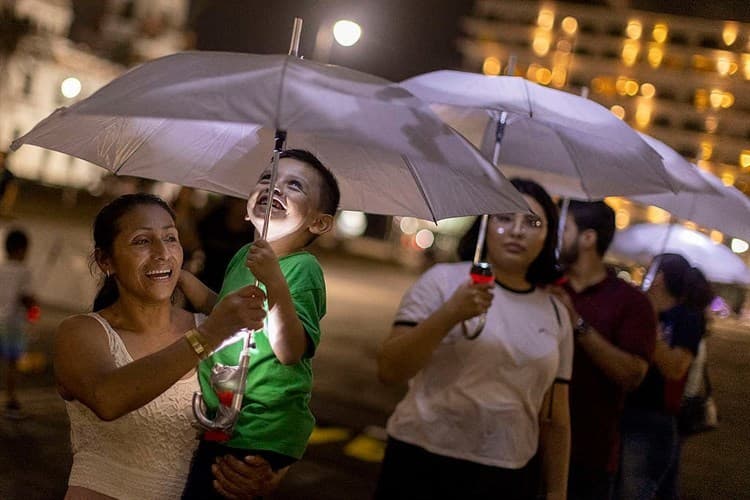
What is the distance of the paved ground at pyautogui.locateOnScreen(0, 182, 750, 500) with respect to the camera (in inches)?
223

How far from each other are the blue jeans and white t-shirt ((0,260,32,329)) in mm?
5350

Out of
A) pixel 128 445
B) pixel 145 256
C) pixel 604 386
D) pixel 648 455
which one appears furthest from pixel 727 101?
pixel 128 445

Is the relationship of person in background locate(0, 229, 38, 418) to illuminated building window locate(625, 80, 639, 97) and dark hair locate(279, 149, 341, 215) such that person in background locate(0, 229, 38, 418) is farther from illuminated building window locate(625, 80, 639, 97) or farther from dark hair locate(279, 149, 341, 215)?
illuminated building window locate(625, 80, 639, 97)

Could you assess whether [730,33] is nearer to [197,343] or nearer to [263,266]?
[263,266]

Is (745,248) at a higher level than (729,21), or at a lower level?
lower

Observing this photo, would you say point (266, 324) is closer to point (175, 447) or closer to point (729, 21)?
point (175, 447)

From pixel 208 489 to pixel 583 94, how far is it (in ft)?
11.5

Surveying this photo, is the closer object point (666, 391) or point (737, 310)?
point (666, 391)

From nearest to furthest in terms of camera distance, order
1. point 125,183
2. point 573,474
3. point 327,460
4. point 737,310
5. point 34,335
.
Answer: point 573,474 → point 737,310 → point 327,460 → point 125,183 → point 34,335

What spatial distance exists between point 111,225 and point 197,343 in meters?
0.59

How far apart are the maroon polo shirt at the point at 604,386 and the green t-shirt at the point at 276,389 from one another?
2.06 meters

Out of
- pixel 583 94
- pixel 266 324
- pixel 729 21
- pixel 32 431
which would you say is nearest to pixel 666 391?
pixel 583 94

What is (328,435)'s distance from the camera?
9617mm

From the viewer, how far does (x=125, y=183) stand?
10344mm
